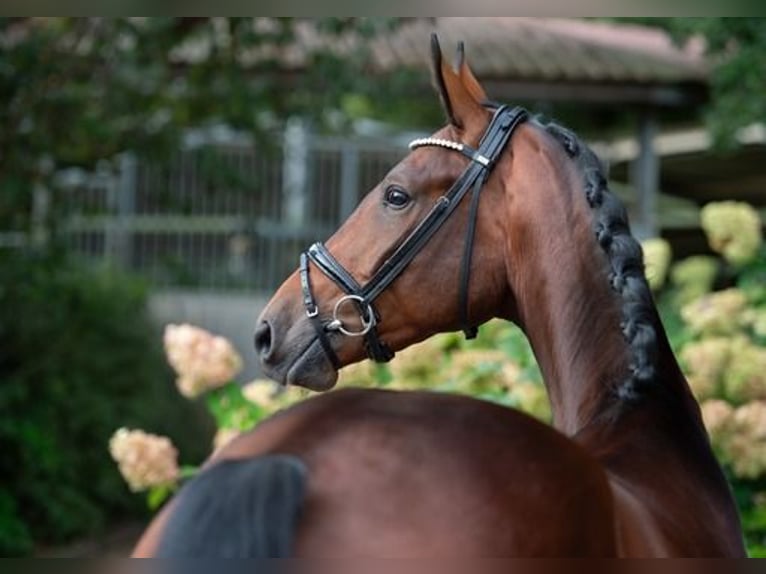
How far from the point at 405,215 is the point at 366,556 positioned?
4.83ft

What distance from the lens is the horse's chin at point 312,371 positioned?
327 cm

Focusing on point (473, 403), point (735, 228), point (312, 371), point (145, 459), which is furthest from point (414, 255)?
point (735, 228)

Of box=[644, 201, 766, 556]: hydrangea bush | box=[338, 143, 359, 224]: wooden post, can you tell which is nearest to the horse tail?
box=[644, 201, 766, 556]: hydrangea bush

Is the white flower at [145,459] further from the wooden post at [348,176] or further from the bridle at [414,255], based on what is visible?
the wooden post at [348,176]

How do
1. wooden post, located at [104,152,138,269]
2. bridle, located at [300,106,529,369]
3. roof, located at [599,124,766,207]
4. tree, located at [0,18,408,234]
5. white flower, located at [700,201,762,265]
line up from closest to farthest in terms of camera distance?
bridle, located at [300,106,529,369]
white flower, located at [700,201,762,265]
tree, located at [0,18,408,234]
wooden post, located at [104,152,138,269]
roof, located at [599,124,766,207]

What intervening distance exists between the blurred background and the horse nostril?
192 inches

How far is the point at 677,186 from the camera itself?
15.7 m

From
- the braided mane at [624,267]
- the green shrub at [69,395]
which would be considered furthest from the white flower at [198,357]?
the green shrub at [69,395]

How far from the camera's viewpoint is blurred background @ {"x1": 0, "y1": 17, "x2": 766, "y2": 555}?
9.88m

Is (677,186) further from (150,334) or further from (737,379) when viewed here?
(737,379)

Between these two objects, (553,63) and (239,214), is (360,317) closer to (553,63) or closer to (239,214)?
(553,63)

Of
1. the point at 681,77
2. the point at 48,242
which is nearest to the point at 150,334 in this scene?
the point at 48,242

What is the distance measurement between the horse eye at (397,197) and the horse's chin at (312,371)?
38cm

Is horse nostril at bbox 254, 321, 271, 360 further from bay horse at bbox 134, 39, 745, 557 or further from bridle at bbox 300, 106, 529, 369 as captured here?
bridle at bbox 300, 106, 529, 369
